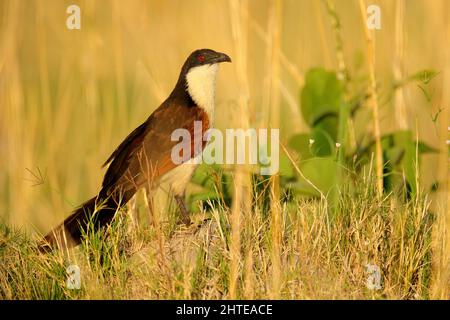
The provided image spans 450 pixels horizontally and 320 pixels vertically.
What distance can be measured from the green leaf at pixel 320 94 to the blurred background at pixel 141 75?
0.09 m

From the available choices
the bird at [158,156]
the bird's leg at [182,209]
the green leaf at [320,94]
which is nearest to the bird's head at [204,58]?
the bird at [158,156]

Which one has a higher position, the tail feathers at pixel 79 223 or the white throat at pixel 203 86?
the white throat at pixel 203 86

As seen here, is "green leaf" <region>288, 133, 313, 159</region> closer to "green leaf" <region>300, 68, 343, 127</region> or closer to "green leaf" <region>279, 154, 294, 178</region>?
"green leaf" <region>300, 68, 343, 127</region>

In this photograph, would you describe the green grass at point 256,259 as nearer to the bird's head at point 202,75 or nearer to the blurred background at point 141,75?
the blurred background at point 141,75

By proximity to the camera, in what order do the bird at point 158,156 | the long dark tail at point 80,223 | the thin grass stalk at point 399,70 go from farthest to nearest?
1. the thin grass stalk at point 399,70
2. the bird at point 158,156
3. the long dark tail at point 80,223

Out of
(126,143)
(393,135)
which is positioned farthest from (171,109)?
(393,135)

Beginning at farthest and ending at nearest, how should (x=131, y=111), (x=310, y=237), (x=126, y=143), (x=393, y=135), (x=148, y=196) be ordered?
(x=131, y=111)
(x=393, y=135)
(x=126, y=143)
(x=148, y=196)
(x=310, y=237)

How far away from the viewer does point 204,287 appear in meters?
3.47

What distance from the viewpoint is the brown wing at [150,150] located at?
173 inches

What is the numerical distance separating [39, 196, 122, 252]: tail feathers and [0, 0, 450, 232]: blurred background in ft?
1.34

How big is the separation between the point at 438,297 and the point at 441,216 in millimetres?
533

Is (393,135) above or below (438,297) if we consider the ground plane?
above

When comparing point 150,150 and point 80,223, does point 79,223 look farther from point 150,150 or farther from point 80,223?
point 150,150

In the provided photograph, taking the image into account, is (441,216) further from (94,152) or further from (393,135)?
(94,152)
